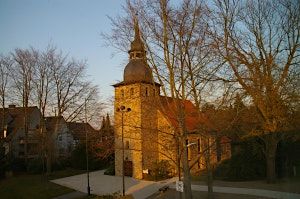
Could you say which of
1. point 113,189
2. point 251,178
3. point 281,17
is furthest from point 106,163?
point 281,17

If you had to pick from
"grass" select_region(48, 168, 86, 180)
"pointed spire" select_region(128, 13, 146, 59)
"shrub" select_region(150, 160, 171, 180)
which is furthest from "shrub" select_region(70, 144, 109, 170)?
"pointed spire" select_region(128, 13, 146, 59)

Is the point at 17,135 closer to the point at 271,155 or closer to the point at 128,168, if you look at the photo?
the point at 128,168

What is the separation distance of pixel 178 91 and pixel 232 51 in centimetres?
705

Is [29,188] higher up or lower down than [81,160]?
lower down

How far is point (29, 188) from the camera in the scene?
90.4 ft

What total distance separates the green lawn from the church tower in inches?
282

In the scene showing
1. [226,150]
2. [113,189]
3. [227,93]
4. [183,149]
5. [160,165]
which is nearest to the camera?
[183,149]

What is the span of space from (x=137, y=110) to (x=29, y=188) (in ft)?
51.6

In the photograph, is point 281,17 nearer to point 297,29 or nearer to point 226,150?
point 297,29

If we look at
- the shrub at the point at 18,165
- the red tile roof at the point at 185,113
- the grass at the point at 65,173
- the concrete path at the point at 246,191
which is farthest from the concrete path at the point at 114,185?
the red tile roof at the point at 185,113

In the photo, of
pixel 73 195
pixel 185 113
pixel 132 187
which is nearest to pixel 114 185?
pixel 132 187

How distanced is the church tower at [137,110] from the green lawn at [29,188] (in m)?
7.15

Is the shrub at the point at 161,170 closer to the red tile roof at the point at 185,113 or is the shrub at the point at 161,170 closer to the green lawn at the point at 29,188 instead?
the green lawn at the point at 29,188

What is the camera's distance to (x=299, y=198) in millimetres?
11297
